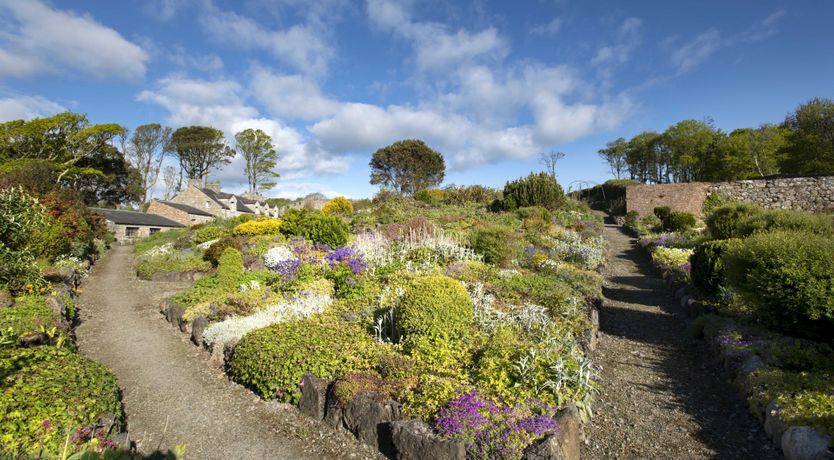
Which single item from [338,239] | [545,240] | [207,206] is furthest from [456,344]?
[207,206]

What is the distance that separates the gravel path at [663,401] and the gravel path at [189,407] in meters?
2.87

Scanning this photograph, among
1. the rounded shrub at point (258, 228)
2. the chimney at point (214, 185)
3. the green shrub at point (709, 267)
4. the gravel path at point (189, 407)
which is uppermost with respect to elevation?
the chimney at point (214, 185)

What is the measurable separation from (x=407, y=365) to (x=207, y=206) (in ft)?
126

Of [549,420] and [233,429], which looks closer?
[549,420]

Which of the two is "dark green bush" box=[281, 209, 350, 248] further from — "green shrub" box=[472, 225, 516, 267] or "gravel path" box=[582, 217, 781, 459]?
"gravel path" box=[582, 217, 781, 459]

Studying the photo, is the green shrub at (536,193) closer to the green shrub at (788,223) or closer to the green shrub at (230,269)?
the green shrub at (788,223)

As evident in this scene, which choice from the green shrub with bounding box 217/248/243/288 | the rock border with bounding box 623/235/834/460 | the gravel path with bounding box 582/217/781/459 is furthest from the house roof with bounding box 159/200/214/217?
the rock border with bounding box 623/235/834/460

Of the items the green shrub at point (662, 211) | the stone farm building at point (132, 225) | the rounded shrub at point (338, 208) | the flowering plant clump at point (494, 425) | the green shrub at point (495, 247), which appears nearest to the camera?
the flowering plant clump at point (494, 425)

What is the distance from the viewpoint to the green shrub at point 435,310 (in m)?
5.43

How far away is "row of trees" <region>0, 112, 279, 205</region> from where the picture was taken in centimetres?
3338

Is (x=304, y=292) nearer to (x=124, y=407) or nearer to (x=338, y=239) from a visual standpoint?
(x=124, y=407)

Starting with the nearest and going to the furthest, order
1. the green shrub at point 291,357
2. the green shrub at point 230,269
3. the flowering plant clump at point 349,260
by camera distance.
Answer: the green shrub at point 291,357 < the flowering plant clump at point 349,260 < the green shrub at point 230,269

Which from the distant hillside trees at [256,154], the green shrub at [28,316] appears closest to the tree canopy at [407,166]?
the distant hillside trees at [256,154]

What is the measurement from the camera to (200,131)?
49719mm
